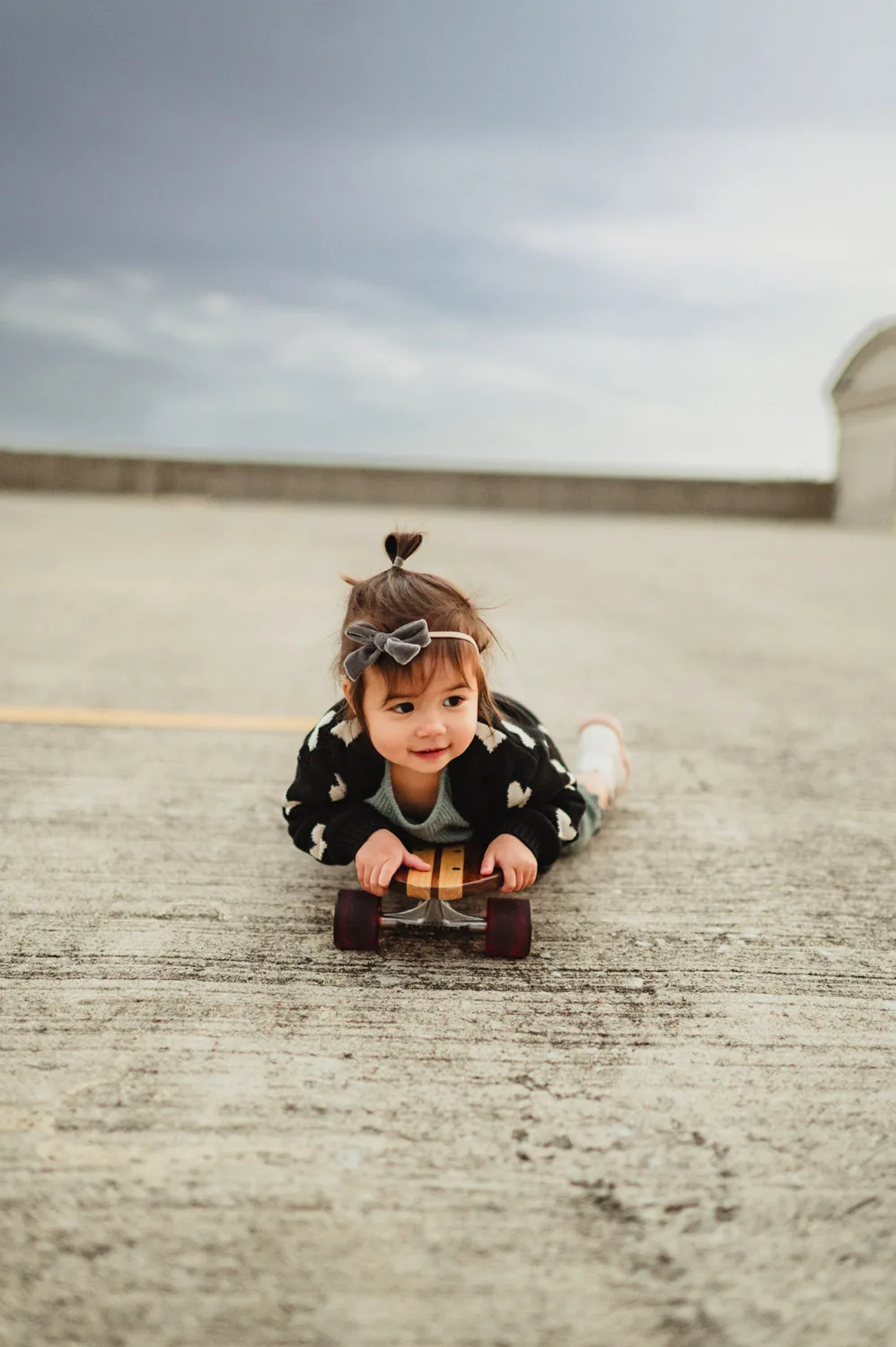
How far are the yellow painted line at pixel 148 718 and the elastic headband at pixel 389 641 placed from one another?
1.48 m

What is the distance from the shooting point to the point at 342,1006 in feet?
4.82

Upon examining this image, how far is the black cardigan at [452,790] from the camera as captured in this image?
69.6 inches

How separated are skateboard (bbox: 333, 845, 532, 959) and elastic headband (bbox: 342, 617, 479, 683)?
355mm

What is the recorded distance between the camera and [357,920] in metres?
1.62

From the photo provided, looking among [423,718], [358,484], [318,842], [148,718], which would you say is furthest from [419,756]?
[358,484]

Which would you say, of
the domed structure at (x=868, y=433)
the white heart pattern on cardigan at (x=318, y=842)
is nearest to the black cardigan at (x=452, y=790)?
the white heart pattern on cardigan at (x=318, y=842)

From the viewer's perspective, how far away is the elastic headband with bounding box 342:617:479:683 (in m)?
1.51

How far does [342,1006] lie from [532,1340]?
2.00ft

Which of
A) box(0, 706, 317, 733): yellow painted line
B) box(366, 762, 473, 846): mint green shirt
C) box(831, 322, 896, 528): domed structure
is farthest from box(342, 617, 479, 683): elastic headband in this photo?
box(831, 322, 896, 528): domed structure

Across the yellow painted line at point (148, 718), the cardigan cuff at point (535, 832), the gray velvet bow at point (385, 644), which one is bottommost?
the cardigan cuff at point (535, 832)

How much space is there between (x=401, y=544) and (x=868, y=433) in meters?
16.0

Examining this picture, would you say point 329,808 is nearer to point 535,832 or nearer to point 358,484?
point 535,832

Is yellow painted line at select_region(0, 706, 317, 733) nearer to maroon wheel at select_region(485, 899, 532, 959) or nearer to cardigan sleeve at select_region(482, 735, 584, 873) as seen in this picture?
cardigan sleeve at select_region(482, 735, 584, 873)

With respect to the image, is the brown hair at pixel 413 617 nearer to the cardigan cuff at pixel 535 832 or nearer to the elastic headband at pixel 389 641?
the elastic headband at pixel 389 641
